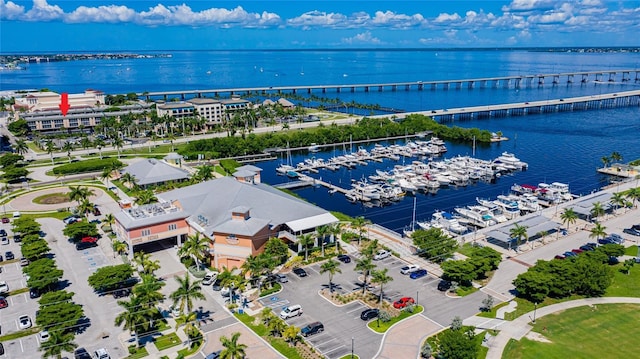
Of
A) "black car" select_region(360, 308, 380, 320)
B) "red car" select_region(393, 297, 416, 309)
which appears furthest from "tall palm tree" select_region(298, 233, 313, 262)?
"red car" select_region(393, 297, 416, 309)

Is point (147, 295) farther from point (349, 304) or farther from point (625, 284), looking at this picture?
point (625, 284)

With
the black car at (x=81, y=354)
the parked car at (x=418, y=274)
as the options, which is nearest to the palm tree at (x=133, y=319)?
the black car at (x=81, y=354)

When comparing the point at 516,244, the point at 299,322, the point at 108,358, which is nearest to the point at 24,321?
the point at 108,358

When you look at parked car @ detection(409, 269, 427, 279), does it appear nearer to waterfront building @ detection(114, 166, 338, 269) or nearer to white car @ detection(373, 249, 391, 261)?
white car @ detection(373, 249, 391, 261)

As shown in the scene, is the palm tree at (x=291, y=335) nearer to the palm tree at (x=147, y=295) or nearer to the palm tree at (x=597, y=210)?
the palm tree at (x=147, y=295)

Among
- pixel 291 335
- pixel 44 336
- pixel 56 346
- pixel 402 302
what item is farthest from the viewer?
pixel 402 302

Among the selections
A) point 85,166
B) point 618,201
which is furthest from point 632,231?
point 85,166
